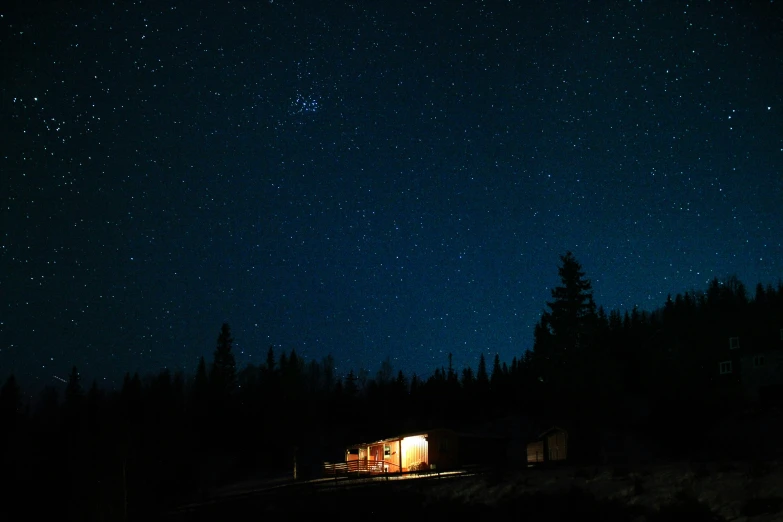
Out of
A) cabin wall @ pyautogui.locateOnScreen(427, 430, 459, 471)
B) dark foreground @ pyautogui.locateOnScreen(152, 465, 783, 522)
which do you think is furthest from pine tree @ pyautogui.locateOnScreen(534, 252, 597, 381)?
dark foreground @ pyautogui.locateOnScreen(152, 465, 783, 522)

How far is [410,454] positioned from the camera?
48.8 m

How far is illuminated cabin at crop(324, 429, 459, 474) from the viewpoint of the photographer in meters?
47.1

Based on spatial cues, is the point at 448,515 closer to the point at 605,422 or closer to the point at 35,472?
the point at 605,422

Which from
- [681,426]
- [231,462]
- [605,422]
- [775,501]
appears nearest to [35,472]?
[231,462]

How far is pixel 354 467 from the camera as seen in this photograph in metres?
52.2

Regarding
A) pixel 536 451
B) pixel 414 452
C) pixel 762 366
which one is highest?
pixel 762 366

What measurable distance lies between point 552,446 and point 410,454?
11.9 metres

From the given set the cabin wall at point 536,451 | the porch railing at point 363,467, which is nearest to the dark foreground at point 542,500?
the porch railing at point 363,467

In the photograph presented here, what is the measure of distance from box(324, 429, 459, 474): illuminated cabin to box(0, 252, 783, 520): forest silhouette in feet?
15.6

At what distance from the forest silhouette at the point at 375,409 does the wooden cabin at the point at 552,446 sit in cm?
91

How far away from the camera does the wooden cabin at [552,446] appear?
50.5 metres

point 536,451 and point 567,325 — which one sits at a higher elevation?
point 567,325

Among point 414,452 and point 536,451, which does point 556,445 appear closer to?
point 536,451

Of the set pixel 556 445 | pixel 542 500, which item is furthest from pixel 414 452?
pixel 542 500
